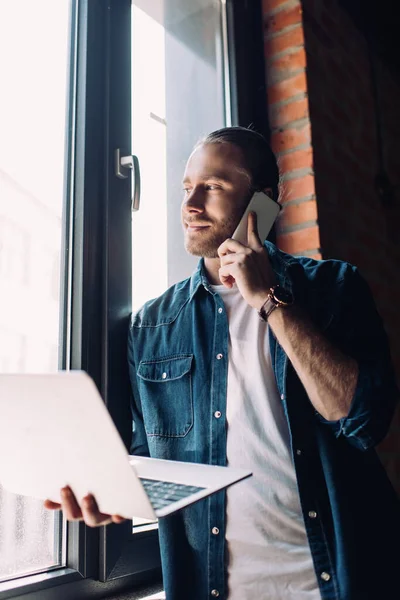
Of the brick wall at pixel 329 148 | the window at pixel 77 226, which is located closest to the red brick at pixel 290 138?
the brick wall at pixel 329 148

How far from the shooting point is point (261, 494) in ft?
3.65

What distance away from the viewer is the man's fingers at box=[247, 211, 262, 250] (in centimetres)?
125

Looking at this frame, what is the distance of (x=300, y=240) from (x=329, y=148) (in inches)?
15.9

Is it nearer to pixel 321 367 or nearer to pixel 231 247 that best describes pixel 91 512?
pixel 321 367

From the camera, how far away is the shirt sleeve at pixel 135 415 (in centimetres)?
128

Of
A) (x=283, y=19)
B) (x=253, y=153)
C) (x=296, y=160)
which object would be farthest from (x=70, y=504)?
(x=283, y=19)

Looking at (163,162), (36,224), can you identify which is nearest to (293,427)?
(36,224)

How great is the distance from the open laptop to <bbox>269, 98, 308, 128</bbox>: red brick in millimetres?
1442

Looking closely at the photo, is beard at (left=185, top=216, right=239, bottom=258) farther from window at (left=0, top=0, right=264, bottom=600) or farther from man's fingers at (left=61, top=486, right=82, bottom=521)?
man's fingers at (left=61, top=486, right=82, bottom=521)

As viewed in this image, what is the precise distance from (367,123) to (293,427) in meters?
1.69

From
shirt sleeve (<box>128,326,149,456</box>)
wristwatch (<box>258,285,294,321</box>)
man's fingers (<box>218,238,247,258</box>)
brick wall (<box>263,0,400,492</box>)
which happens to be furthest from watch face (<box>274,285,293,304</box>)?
brick wall (<box>263,0,400,492</box>)

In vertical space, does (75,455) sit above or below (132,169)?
below

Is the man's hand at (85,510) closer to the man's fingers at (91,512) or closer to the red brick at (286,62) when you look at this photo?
the man's fingers at (91,512)

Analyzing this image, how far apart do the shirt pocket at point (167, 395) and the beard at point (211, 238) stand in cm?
27
